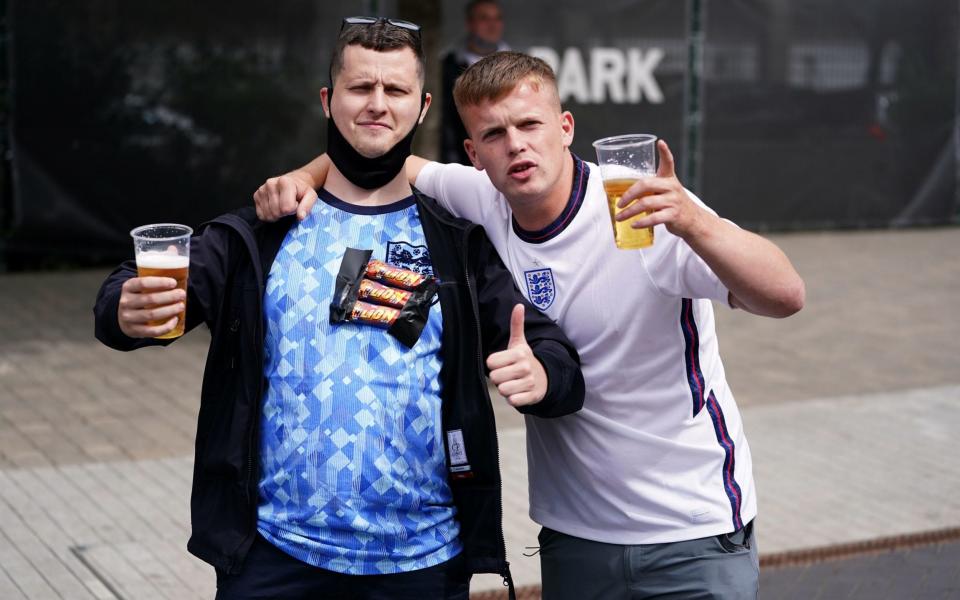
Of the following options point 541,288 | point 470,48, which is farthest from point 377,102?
point 470,48

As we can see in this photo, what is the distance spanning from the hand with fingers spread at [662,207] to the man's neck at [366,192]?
25.0 inches

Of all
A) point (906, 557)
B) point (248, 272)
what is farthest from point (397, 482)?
point (906, 557)

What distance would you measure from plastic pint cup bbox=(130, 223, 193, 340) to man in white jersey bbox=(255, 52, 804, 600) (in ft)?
1.01

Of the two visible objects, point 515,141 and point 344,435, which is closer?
point 344,435

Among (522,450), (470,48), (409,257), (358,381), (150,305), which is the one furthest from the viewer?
(470,48)

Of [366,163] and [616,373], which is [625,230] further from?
[366,163]

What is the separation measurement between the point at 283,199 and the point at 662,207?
2.95 feet

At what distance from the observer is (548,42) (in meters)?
13.0

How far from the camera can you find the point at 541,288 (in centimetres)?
322

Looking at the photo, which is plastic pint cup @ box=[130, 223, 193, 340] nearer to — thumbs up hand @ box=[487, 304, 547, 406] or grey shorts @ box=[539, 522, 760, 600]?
thumbs up hand @ box=[487, 304, 547, 406]

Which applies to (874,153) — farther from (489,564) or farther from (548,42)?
(489,564)

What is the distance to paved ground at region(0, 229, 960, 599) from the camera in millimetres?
5410

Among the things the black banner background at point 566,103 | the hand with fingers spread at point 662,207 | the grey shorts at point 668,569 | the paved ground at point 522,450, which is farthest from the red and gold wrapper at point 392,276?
the black banner background at point 566,103

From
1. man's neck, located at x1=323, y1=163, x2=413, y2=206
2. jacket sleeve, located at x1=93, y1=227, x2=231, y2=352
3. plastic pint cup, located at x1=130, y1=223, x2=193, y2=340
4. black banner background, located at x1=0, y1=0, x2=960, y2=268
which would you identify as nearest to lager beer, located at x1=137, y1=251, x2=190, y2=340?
plastic pint cup, located at x1=130, y1=223, x2=193, y2=340
